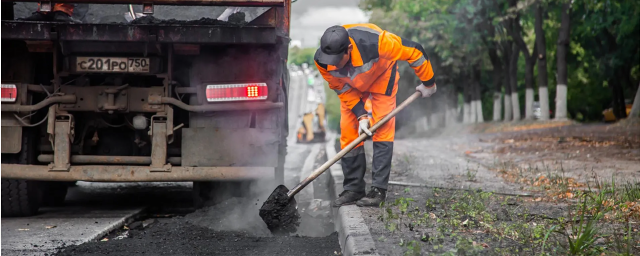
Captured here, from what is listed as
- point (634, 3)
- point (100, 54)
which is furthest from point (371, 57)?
point (634, 3)

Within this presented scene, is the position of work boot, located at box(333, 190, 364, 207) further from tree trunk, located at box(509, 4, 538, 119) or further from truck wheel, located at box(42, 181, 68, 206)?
tree trunk, located at box(509, 4, 538, 119)

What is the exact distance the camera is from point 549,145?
48.8ft

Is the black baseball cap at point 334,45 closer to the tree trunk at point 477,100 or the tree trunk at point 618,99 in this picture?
the tree trunk at point 618,99

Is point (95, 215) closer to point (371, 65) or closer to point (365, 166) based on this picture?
point (365, 166)

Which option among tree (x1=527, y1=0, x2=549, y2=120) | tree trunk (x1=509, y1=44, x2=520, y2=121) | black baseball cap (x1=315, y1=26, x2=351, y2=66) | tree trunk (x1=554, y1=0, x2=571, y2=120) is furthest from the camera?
tree trunk (x1=509, y1=44, x2=520, y2=121)

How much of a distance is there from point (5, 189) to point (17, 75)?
103 cm

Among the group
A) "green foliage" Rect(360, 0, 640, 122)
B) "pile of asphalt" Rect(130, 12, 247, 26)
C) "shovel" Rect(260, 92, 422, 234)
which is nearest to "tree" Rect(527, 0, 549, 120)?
"green foliage" Rect(360, 0, 640, 122)

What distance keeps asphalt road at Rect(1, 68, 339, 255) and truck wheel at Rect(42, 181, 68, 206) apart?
112 mm

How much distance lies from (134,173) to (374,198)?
2076 mm

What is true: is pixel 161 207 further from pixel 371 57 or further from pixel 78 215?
pixel 371 57

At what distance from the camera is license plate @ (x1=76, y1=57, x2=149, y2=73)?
634 cm

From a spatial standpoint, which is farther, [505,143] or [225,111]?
[505,143]

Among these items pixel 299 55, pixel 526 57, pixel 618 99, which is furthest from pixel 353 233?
pixel 299 55

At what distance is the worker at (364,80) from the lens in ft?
18.4
